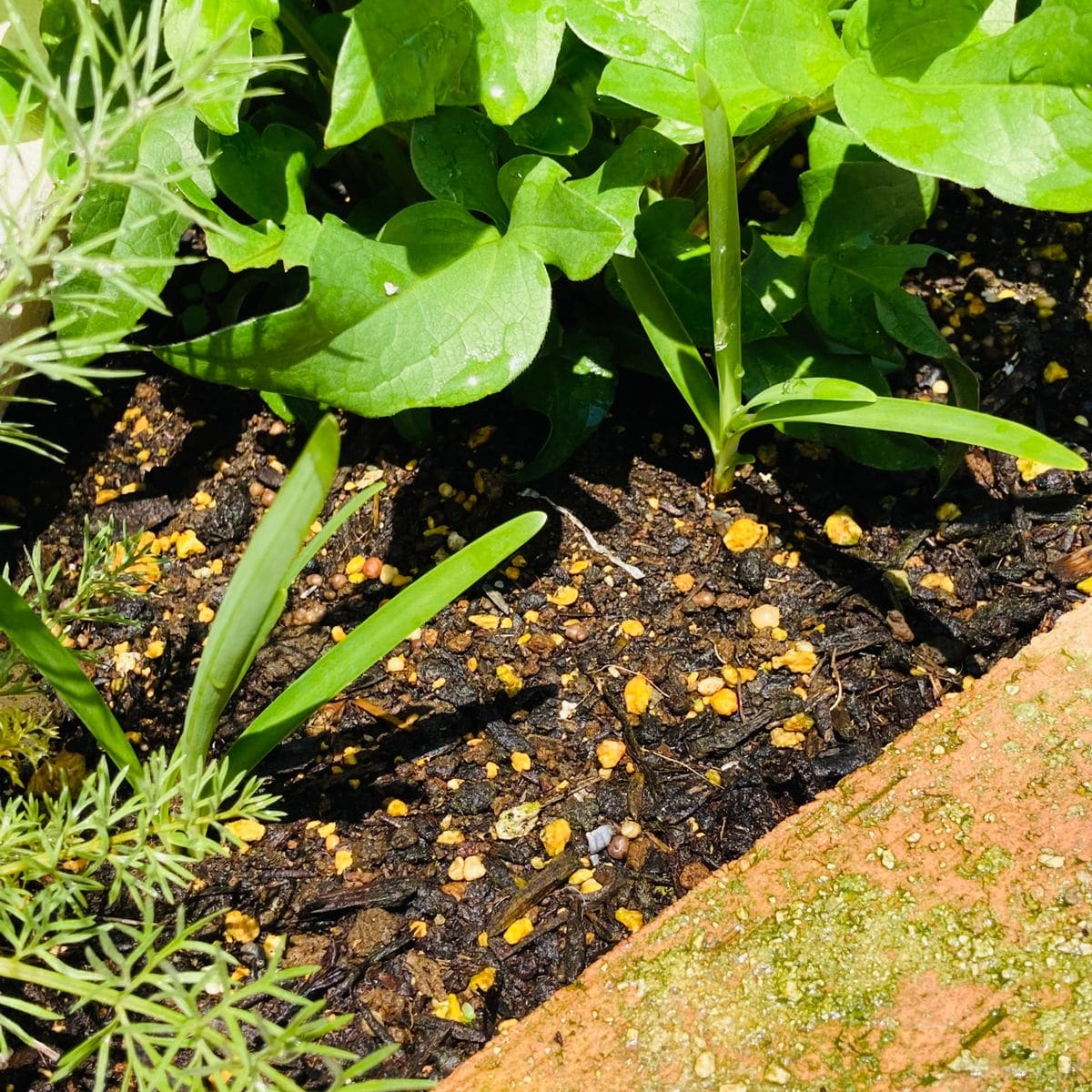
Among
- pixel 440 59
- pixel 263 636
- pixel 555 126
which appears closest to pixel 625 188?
pixel 555 126

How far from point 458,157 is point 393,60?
199 mm

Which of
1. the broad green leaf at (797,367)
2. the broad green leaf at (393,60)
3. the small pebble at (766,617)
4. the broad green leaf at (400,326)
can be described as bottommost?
the small pebble at (766,617)

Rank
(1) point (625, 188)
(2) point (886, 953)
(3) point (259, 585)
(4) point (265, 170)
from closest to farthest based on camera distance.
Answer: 1. (3) point (259, 585)
2. (2) point (886, 953)
3. (1) point (625, 188)
4. (4) point (265, 170)

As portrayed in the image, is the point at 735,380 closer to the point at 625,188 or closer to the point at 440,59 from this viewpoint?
the point at 625,188

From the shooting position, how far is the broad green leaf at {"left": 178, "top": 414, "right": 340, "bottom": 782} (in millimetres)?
788

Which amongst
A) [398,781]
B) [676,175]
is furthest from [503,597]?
[676,175]

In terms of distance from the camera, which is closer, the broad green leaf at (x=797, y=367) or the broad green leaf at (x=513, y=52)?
the broad green leaf at (x=513, y=52)

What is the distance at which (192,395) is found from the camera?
1.58m

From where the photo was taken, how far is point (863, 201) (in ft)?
4.66

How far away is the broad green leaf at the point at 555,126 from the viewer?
1235mm

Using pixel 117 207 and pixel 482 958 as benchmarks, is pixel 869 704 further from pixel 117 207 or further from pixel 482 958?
pixel 117 207

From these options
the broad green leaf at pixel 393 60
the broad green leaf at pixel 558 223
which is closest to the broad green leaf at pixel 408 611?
the broad green leaf at pixel 558 223

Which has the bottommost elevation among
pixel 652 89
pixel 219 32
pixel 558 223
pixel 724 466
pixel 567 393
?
pixel 724 466

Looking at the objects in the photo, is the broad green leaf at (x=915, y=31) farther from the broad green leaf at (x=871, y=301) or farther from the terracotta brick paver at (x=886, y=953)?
the terracotta brick paver at (x=886, y=953)
